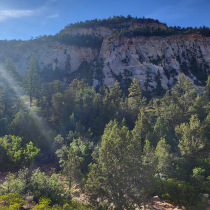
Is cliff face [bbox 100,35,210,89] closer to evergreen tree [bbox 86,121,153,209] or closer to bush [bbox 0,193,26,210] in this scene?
evergreen tree [bbox 86,121,153,209]

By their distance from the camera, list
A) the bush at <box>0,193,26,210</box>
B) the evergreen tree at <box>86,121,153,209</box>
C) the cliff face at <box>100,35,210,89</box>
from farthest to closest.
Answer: the cliff face at <box>100,35,210,89</box> → the evergreen tree at <box>86,121,153,209</box> → the bush at <box>0,193,26,210</box>

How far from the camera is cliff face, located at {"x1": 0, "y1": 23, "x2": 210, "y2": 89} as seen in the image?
2350 inches

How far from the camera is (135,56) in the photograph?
63656 millimetres

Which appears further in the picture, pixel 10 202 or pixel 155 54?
pixel 155 54

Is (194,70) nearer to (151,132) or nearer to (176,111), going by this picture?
(176,111)

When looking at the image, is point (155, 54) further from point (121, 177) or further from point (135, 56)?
point (121, 177)

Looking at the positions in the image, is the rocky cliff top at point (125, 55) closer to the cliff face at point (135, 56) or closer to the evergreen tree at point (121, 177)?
the cliff face at point (135, 56)

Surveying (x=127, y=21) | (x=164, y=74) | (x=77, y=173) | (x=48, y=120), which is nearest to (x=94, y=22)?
(x=127, y=21)

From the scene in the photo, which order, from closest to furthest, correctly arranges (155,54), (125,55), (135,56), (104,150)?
1. (104,150)
2. (135,56)
3. (125,55)
4. (155,54)

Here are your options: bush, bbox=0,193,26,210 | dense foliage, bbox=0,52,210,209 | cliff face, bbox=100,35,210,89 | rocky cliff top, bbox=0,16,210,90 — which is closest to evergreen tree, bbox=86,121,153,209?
dense foliage, bbox=0,52,210,209

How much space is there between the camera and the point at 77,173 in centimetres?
1756

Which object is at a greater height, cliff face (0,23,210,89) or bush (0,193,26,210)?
cliff face (0,23,210,89)

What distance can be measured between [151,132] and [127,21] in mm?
84102

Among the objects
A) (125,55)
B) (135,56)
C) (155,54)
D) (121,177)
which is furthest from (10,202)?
(155,54)
